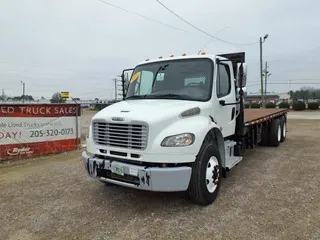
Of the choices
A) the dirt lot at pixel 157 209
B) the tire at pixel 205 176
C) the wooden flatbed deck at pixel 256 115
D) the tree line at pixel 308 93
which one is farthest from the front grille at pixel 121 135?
the tree line at pixel 308 93

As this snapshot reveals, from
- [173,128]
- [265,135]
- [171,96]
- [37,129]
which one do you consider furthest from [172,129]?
[265,135]

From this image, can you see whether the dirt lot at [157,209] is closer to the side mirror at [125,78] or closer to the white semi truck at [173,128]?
the white semi truck at [173,128]

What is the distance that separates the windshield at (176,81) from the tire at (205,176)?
95 cm

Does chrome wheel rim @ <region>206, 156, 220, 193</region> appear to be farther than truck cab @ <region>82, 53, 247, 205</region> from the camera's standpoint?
Yes

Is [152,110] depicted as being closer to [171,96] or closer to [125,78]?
[171,96]

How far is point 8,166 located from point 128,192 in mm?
4076

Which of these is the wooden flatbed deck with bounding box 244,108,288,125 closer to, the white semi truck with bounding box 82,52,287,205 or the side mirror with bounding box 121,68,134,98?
the white semi truck with bounding box 82,52,287,205

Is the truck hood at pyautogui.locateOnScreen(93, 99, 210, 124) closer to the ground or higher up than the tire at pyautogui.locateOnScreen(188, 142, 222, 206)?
higher up

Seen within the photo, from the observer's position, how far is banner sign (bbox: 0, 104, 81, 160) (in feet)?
25.7

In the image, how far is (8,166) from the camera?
290 inches

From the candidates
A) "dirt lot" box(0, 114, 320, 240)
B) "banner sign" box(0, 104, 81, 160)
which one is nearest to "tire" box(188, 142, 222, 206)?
"dirt lot" box(0, 114, 320, 240)

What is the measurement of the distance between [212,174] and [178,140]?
3.28 ft

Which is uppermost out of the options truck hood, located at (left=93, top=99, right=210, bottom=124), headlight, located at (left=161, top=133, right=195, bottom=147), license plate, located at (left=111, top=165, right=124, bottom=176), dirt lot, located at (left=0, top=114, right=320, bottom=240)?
truck hood, located at (left=93, top=99, right=210, bottom=124)

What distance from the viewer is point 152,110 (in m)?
4.17
